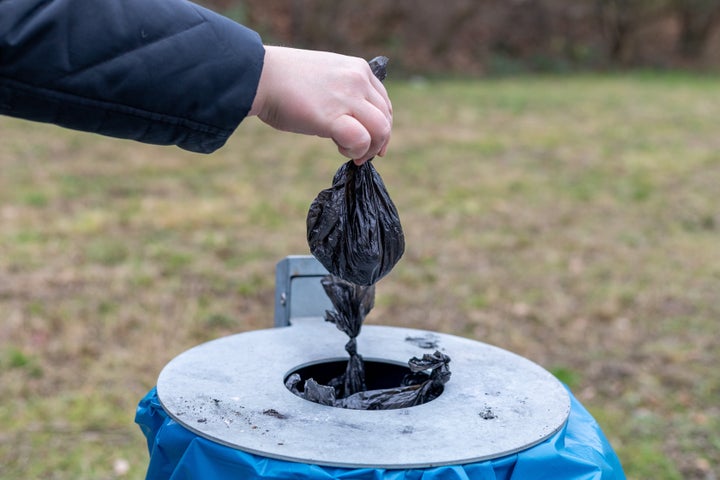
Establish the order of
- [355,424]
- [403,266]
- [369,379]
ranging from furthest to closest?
1. [403,266]
2. [369,379]
3. [355,424]

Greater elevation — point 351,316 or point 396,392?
point 351,316

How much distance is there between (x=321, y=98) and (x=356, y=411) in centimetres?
69

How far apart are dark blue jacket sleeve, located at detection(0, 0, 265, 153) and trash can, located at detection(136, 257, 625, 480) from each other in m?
0.60

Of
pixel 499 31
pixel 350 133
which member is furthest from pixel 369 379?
pixel 499 31

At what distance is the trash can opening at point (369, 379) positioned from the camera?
6.36ft

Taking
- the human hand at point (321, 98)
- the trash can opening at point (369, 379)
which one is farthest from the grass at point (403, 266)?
the human hand at point (321, 98)

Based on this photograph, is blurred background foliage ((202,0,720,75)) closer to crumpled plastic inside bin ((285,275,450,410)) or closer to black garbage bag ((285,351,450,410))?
crumpled plastic inside bin ((285,275,450,410))

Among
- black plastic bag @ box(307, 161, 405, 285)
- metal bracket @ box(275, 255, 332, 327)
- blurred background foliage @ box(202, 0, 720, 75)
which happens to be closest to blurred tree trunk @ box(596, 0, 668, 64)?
blurred background foliage @ box(202, 0, 720, 75)

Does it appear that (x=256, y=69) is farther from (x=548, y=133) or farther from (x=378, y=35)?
(x=378, y=35)

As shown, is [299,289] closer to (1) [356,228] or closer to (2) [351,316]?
(2) [351,316]

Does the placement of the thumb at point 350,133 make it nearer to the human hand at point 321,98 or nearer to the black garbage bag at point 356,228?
the human hand at point 321,98

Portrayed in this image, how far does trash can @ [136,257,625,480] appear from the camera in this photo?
1514 millimetres

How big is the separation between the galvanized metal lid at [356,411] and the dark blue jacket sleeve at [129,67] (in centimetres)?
59

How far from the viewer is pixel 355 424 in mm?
1666
